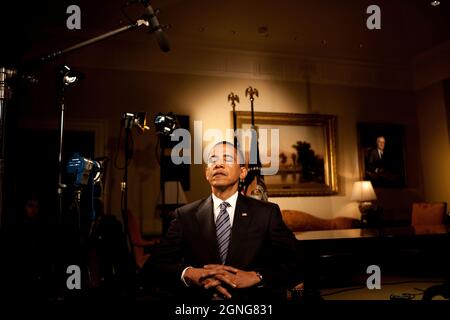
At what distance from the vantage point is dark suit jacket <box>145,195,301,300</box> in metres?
1.65

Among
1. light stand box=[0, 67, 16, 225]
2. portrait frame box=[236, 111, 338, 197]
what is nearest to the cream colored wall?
portrait frame box=[236, 111, 338, 197]

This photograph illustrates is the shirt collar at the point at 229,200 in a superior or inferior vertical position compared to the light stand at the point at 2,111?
inferior

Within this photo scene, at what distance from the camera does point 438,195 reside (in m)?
6.20

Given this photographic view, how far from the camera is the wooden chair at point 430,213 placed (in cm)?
505

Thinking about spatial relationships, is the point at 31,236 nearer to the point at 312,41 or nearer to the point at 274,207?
the point at 274,207

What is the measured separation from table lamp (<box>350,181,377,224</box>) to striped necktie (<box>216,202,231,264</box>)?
4.24 metres

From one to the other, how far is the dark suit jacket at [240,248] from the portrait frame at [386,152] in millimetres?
4824

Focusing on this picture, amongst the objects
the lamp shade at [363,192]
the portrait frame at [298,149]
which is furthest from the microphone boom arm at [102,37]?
the lamp shade at [363,192]

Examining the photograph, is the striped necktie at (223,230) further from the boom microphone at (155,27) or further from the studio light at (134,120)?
the studio light at (134,120)

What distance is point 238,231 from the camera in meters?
1.70

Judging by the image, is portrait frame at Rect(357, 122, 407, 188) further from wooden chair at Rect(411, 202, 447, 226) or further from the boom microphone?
the boom microphone

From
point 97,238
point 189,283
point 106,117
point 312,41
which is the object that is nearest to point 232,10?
point 312,41

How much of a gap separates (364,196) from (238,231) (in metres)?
4.34
